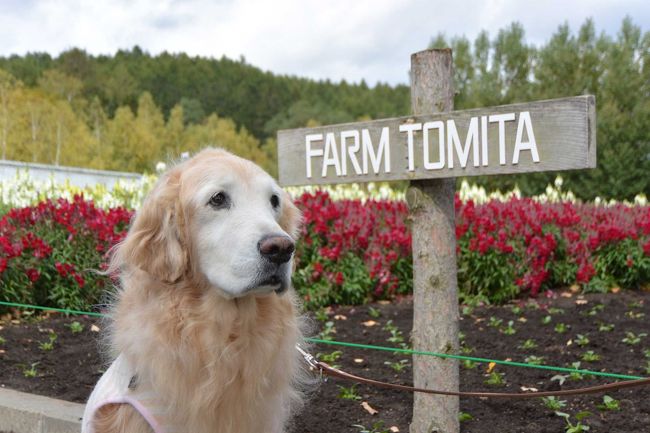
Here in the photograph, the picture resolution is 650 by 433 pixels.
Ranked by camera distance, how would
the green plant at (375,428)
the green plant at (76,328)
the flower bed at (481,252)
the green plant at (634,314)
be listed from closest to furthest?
the green plant at (375,428) < the green plant at (76,328) < the green plant at (634,314) < the flower bed at (481,252)

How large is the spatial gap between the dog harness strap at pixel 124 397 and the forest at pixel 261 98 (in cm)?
100

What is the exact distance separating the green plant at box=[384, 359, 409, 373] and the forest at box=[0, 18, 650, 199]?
1939 mm

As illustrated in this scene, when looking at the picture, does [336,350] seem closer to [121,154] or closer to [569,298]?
[569,298]

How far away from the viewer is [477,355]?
502 cm

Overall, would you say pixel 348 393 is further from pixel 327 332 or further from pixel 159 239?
pixel 159 239

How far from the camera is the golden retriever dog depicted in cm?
242

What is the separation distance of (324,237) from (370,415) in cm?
340

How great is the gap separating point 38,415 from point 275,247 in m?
2.44

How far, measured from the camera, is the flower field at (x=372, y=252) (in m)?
6.50

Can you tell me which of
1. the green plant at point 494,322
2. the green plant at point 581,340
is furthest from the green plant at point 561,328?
the green plant at point 494,322

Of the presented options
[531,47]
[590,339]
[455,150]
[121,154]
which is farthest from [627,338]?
[121,154]

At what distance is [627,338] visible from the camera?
5.24 meters

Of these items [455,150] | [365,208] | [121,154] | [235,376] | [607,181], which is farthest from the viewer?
[121,154]

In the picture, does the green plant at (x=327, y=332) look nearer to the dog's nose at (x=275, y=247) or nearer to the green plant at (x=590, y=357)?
the green plant at (x=590, y=357)
